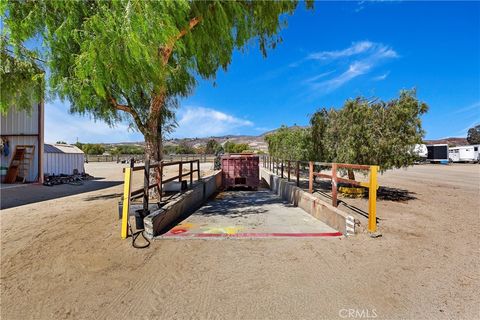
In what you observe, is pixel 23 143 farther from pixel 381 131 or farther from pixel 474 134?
pixel 474 134

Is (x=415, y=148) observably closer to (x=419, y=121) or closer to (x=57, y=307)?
(x=419, y=121)

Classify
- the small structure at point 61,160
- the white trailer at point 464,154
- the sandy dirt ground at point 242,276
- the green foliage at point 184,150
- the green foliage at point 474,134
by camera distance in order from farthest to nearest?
the green foliage at point 184,150 → the green foliage at point 474,134 → the white trailer at point 464,154 → the small structure at point 61,160 → the sandy dirt ground at point 242,276

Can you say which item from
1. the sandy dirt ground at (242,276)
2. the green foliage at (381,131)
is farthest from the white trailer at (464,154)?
the sandy dirt ground at (242,276)

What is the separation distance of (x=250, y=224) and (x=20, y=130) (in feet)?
49.4

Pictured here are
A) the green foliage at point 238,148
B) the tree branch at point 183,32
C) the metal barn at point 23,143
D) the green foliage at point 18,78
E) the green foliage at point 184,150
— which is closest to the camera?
the tree branch at point 183,32

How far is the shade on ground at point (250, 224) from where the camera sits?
219 inches

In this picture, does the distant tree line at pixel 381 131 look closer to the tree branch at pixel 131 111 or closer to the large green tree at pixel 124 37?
the large green tree at pixel 124 37

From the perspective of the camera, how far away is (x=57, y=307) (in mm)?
3004

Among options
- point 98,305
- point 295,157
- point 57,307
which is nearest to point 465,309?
point 98,305

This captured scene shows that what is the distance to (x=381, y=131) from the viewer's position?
884 centimetres

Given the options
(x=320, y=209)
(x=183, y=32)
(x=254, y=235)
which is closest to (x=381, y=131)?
(x=320, y=209)

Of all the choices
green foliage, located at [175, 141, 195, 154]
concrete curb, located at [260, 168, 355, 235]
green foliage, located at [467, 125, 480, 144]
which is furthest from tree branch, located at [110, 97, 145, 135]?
green foliage, located at [467, 125, 480, 144]

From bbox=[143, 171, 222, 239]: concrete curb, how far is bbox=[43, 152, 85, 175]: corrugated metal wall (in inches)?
451

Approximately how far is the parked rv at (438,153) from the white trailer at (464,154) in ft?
13.1
